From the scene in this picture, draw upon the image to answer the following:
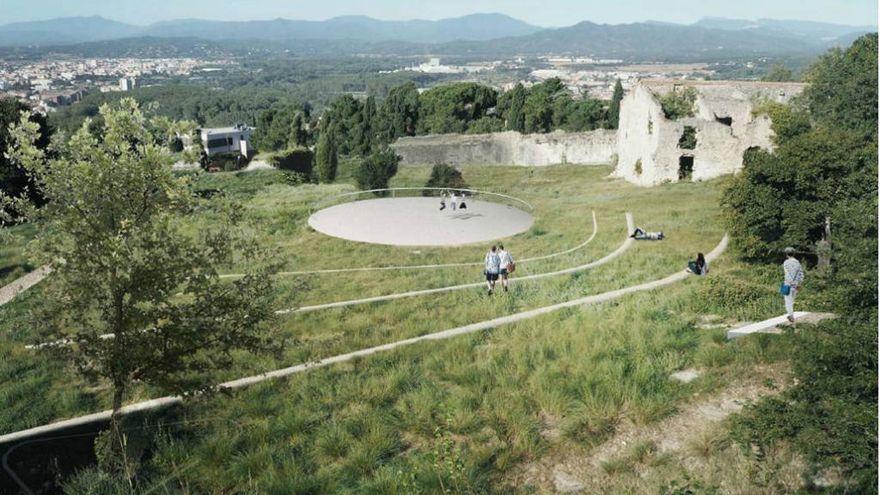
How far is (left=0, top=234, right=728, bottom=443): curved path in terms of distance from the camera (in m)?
10.5

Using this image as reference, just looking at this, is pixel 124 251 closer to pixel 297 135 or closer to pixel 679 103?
pixel 679 103

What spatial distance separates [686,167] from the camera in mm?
36719

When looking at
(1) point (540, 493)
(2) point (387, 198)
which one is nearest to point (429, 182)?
Result: (2) point (387, 198)

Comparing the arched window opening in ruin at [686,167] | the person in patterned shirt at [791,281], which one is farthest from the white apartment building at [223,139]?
the person in patterned shirt at [791,281]

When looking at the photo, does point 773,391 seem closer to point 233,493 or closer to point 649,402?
point 649,402

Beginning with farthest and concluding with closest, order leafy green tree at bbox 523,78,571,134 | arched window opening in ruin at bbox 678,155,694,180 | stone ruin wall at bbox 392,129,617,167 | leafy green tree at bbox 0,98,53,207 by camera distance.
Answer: leafy green tree at bbox 523,78,571,134 → stone ruin wall at bbox 392,129,617,167 → arched window opening in ruin at bbox 678,155,694,180 → leafy green tree at bbox 0,98,53,207

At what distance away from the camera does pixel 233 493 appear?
8.19m

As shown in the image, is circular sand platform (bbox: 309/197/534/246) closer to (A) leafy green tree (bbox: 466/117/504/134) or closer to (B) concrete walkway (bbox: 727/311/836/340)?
(B) concrete walkway (bbox: 727/311/836/340)

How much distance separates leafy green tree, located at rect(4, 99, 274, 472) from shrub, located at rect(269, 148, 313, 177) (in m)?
48.5

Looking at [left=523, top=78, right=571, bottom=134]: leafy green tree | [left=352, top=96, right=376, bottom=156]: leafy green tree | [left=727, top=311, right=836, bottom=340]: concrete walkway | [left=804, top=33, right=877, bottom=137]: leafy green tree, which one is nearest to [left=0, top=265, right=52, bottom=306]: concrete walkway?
[left=727, top=311, right=836, bottom=340]: concrete walkway

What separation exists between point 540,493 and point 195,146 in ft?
21.0

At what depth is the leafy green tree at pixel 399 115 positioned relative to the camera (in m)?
78.9

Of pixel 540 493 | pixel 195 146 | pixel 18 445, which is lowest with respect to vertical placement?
pixel 18 445

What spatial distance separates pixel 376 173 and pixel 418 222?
15935 millimetres
